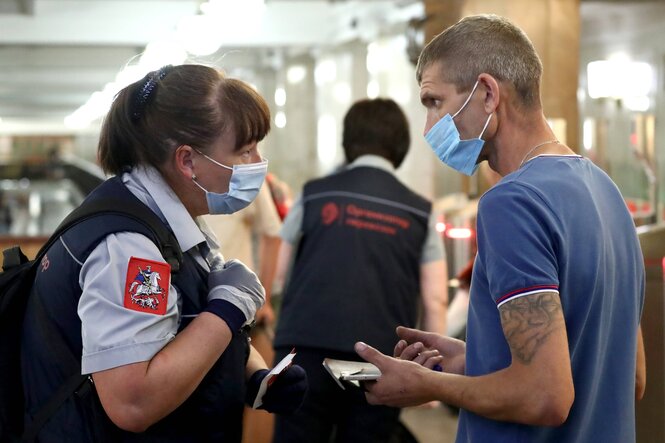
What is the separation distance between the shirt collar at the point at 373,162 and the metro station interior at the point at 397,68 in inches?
22.0

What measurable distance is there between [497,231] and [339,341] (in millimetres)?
1854

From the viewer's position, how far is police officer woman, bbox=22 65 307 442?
176 centimetres

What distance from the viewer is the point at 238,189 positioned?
2098 mm

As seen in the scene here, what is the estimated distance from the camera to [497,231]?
1672mm

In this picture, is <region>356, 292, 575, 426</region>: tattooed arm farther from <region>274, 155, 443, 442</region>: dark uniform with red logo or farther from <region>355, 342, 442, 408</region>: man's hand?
<region>274, 155, 443, 442</region>: dark uniform with red logo

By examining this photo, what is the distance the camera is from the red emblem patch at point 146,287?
176 centimetres

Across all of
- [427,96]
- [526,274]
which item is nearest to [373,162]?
[427,96]

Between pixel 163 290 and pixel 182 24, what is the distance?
7845 mm

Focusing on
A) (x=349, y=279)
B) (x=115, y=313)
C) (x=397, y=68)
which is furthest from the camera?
(x=397, y=68)

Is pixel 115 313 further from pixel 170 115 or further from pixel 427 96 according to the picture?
pixel 427 96

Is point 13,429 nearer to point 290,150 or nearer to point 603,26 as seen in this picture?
point 603,26

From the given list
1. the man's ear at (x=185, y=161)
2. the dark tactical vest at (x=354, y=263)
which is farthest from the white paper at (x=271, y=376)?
the dark tactical vest at (x=354, y=263)

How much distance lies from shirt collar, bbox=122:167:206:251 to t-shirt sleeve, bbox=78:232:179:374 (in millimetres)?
174

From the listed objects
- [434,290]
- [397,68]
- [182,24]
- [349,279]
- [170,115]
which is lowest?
[434,290]
